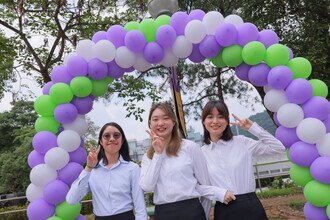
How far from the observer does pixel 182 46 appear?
3.98m

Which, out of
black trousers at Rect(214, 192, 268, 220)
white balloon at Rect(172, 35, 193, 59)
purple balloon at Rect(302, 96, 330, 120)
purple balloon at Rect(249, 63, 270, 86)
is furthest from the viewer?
white balloon at Rect(172, 35, 193, 59)

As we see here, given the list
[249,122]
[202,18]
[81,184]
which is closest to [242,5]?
[202,18]

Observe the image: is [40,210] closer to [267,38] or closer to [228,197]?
[228,197]

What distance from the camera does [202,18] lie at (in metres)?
4.07

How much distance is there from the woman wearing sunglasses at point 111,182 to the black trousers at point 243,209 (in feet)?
2.28

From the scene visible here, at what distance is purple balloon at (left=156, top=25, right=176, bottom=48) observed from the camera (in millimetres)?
3875

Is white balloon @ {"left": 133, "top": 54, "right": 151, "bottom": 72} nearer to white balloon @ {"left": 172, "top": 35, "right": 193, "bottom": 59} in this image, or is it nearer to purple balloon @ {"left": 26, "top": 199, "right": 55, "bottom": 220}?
white balloon @ {"left": 172, "top": 35, "right": 193, "bottom": 59}

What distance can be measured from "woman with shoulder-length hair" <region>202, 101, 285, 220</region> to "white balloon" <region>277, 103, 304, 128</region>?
0.73 feet

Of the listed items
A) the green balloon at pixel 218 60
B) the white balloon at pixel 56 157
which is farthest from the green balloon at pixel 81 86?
the green balloon at pixel 218 60

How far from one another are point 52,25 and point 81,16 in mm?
1035

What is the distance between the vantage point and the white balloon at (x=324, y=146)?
11.3 feet

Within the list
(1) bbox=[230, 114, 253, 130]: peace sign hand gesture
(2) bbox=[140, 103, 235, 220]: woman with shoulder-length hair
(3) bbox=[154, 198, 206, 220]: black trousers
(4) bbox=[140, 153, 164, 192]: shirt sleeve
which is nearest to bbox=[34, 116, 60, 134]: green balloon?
(2) bbox=[140, 103, 235, 220]: woman with shoulder-length hair

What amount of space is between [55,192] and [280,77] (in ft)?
8.22

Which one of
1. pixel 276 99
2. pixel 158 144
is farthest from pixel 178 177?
pixel 276 99
